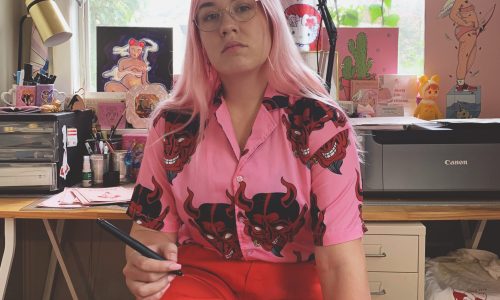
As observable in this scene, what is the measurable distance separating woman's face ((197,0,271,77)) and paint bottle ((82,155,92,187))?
0.84 m

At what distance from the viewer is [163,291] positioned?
3.59ft

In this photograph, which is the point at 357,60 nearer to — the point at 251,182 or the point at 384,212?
the point at 384,212

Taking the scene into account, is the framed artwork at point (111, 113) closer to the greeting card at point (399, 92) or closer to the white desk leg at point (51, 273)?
the white desk leg at point (51, 273)

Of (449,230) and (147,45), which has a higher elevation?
(147,45)

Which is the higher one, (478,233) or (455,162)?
(455,162)

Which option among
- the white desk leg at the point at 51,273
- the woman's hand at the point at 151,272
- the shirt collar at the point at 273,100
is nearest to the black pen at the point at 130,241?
the woman's hand at the point at 151,272

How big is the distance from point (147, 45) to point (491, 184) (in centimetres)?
138

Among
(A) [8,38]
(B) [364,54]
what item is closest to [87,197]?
(A) [8,38]

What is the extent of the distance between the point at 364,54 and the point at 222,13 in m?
1.04

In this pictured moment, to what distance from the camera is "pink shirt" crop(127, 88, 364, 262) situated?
110cm

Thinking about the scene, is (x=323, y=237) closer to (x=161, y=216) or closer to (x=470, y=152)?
(x=161, y=216)

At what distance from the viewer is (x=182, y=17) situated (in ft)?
7.30

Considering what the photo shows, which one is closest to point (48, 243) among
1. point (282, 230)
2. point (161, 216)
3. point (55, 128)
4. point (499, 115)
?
point (55, 128)

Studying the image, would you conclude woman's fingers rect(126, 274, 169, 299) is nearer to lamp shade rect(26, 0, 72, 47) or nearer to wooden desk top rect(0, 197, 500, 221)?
wooden desk top rect(0, 197, 500, 221)
